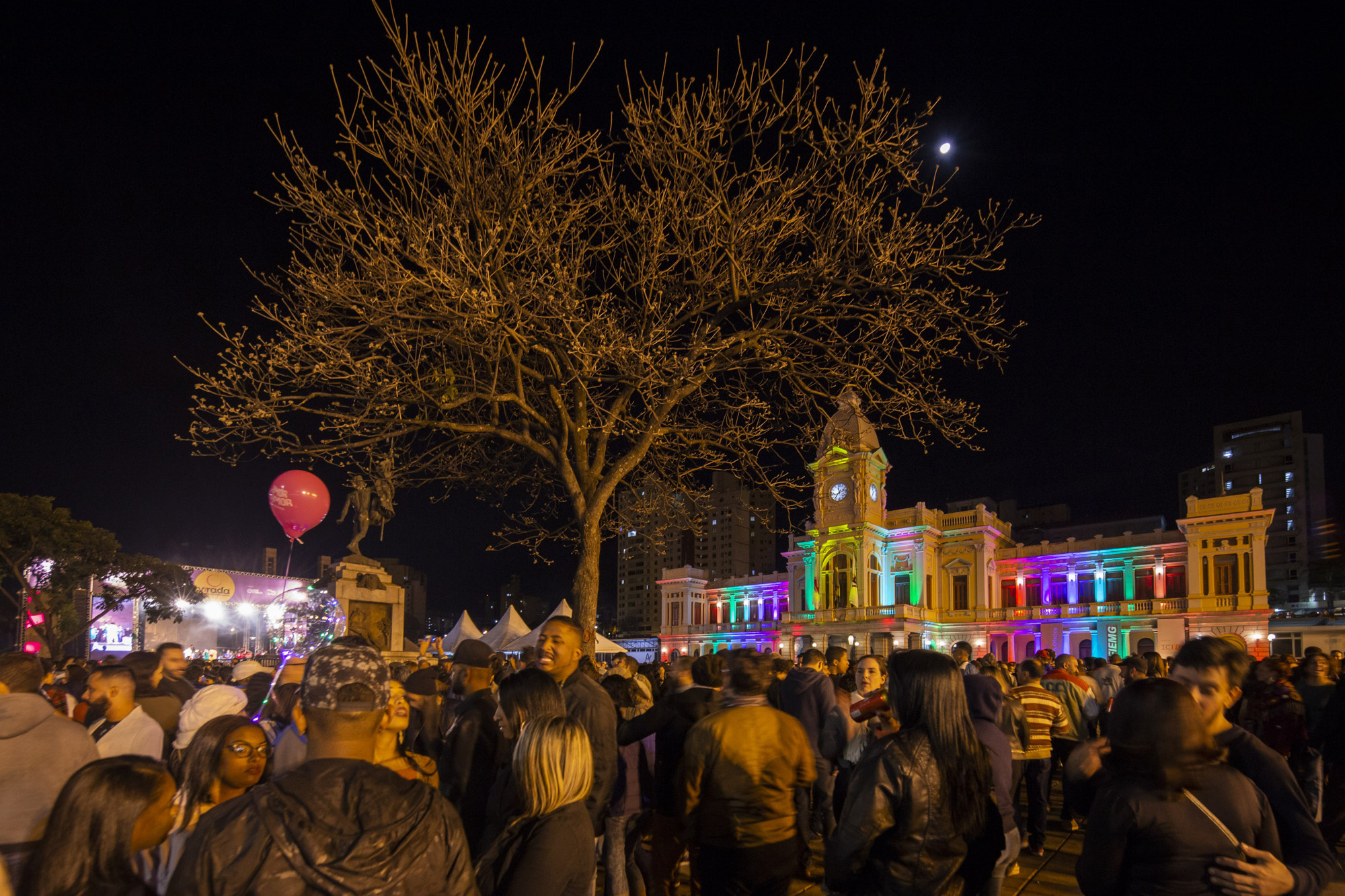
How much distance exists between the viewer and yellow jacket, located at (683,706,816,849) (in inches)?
141

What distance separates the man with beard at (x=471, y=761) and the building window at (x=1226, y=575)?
152ft

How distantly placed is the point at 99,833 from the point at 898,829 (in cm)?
255

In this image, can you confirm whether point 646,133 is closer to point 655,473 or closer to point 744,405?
point 744,405

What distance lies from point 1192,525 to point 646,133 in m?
43.7

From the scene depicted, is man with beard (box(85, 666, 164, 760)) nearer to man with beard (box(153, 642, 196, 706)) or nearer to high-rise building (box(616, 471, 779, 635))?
man with beard (box(153, 642, 196, 706))

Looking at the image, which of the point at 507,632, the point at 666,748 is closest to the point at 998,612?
the point at 507,632

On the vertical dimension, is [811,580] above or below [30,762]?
below

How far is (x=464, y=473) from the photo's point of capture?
9.86 metres

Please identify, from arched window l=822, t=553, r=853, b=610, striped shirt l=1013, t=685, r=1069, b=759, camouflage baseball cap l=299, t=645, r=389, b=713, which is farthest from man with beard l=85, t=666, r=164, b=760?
arched window l=822, t=553, r=853, b=610

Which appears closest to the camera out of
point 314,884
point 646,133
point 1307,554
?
point 314,884

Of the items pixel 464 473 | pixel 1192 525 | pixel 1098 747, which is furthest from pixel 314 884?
pixel 1192 525

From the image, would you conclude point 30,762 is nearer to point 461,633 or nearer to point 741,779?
point 741,779

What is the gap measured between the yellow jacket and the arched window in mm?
46332

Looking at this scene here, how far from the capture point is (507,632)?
19188 mm
